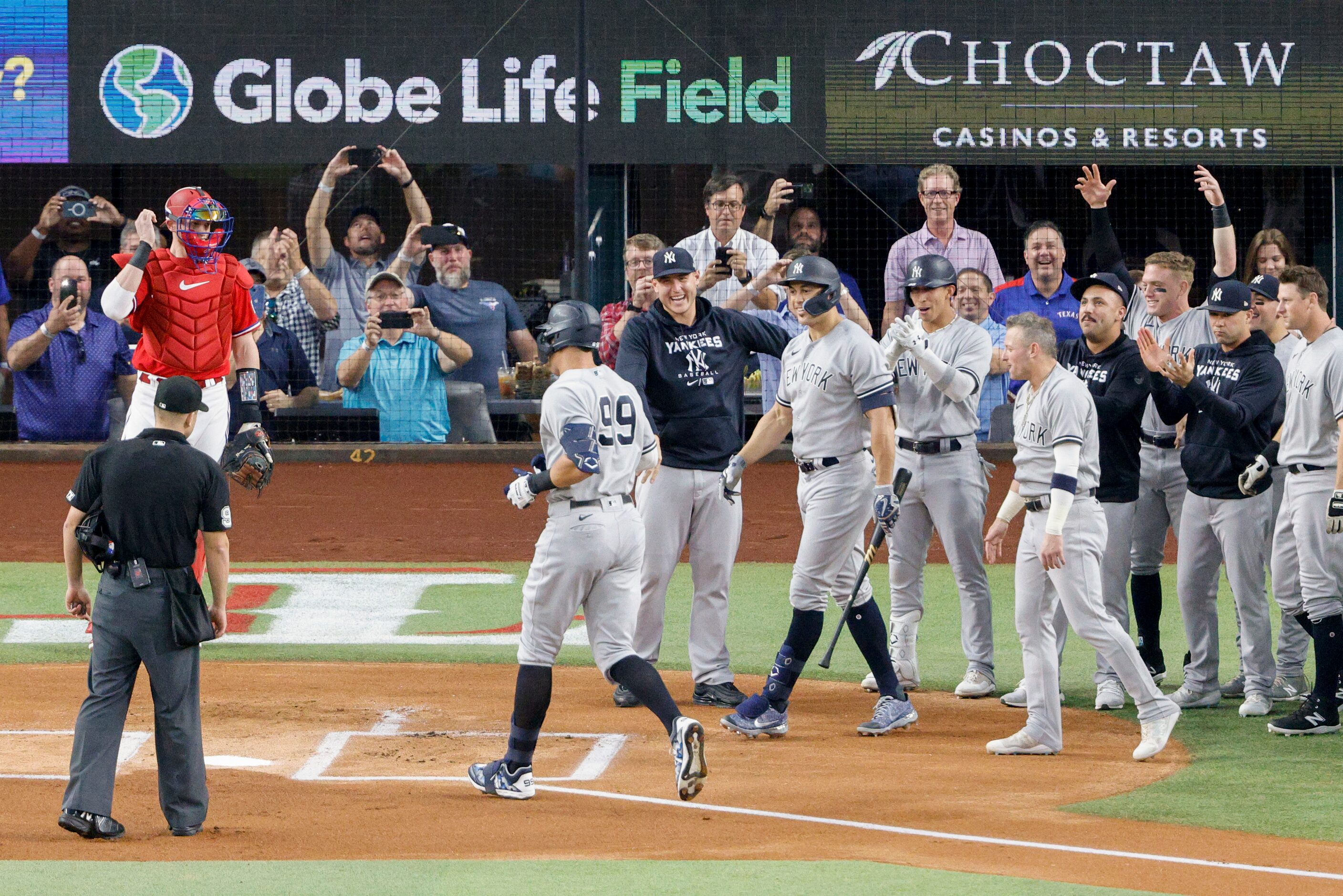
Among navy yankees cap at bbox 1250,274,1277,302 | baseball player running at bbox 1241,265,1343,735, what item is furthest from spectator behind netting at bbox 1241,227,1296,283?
baseball player running at bbox 1241,265,1343,735

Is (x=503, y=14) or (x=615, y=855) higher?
(x=503, y=14)

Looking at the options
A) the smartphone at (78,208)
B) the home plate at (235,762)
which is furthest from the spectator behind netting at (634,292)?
the smartphone at (78,208)

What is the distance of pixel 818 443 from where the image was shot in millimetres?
6910

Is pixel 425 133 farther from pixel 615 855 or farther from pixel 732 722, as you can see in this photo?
pixel 615 855

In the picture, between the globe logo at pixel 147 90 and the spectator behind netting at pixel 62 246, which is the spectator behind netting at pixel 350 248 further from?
the spectator behind netting at pixel 62 246

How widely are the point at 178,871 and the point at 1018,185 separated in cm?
1266

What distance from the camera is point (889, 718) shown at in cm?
700

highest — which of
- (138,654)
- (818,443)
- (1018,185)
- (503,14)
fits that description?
(503,14)

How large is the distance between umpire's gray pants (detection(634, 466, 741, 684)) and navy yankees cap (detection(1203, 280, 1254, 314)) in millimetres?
2231

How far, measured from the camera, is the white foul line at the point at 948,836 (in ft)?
16.1

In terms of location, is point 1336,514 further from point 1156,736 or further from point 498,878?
point 498,878

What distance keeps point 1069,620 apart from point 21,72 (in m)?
12.4

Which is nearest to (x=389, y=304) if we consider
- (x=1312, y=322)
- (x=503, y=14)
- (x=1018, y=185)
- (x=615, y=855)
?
(x=503, y=14)

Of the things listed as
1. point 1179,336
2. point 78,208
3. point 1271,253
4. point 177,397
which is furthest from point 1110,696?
point 78,208
